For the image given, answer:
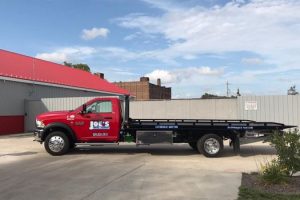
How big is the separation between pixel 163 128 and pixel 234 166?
3536 mm

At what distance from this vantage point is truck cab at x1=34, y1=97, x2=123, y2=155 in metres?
16.3

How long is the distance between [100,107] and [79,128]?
110 centimetres

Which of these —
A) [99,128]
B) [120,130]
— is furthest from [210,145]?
[99,128]

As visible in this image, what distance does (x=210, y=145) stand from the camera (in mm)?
15953

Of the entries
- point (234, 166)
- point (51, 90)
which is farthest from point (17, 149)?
point (51, 90)

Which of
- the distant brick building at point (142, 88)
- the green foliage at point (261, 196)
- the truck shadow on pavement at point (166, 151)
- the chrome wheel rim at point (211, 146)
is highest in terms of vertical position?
the distant brick building at point (142, 88)

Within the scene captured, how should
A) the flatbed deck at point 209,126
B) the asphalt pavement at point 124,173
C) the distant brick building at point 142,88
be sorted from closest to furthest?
the asphalt pavement at point 124,173 < the flatbed deck at point 209,126 < the distant brick building at point 142,88

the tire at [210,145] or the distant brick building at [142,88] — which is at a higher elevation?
the distant brick building at [142,88]

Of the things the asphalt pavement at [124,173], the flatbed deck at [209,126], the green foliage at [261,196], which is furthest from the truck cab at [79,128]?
the green foliage at [261,196]

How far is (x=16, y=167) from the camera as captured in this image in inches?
526

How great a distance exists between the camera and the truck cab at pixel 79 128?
16.3 metres

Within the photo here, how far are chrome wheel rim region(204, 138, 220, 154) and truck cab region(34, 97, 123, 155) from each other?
3.22 metres

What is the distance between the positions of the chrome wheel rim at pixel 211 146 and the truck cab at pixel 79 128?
3.22 meters

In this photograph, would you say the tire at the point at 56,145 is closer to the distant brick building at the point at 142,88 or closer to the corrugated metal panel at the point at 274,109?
the corrugated metal panel at the point at 274,109
